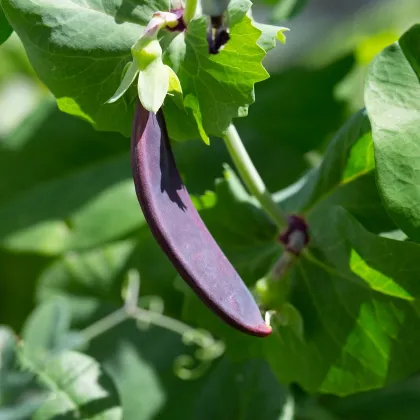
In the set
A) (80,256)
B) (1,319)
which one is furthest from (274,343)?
(1,319)

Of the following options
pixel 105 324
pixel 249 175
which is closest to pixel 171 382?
pixel 105 324

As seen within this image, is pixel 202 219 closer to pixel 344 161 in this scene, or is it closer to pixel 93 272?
pixel 344 161

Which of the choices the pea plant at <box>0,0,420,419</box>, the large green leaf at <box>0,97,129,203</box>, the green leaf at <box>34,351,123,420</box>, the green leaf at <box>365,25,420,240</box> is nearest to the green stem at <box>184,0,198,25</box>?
the pea plant at <box>0,0,420,419</box>

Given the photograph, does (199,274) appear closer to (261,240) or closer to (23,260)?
(261,240)

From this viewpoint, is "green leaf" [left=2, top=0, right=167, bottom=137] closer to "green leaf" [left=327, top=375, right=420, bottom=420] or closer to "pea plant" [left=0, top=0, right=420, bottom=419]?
"pea plant" [left=0, top=0, right=420, bottom=419]

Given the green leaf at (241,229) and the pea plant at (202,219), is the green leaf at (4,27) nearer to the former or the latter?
the pea plant at (202,219)

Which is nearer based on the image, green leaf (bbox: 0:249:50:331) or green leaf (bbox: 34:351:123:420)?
green leaf (bbox: 34:351:123:420)
